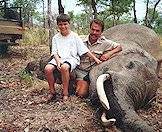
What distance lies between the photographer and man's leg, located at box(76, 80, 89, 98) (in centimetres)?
610

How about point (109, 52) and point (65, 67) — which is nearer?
point (65, 67)

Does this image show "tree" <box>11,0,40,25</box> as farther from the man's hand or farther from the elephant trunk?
the elephant trunk

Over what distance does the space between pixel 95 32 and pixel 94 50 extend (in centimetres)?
35

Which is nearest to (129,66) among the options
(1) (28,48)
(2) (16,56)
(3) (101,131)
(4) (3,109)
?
(3) (101,131)

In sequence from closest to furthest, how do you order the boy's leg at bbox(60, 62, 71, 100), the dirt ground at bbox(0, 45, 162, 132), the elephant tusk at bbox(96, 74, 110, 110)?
the elephant tusk at bbox(96, 74, 110, 110), the dirt ground at bbox(0, 45, 162, 132), the boy's leg at bbox(60, 62, 71, 100)

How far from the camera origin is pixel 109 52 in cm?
635

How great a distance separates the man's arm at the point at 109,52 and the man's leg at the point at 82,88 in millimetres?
537

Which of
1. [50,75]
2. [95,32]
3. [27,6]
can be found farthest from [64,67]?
[27,6]

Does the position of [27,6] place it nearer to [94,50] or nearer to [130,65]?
[94,50]

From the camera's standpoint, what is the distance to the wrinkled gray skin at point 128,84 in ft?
15.5

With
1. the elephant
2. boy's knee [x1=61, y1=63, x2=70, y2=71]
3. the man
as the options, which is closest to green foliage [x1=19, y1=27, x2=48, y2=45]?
the elephant

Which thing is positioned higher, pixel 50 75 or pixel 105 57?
pixel 105 57

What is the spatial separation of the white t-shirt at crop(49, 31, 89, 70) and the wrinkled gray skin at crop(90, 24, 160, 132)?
0.38 m

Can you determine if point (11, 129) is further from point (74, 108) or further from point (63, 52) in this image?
point (63, 52)
